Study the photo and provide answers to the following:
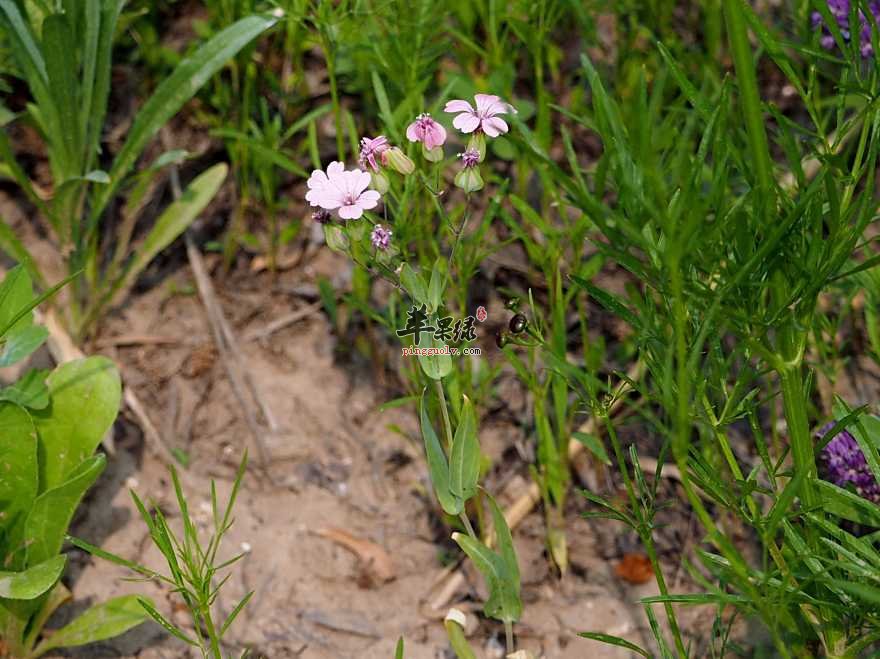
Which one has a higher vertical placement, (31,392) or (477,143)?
(477,143)

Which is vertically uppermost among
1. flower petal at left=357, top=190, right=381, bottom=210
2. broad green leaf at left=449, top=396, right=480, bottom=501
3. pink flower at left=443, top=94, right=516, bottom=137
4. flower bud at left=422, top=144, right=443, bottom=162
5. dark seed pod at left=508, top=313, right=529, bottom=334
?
pink flower at left=443, top=94, right=516, bottom=137

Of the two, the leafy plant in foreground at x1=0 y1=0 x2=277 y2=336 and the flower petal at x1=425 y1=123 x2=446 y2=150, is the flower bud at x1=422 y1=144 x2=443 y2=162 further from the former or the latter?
the leafy plant in foreground at x1=0 y1=0 x2=277 y2=336

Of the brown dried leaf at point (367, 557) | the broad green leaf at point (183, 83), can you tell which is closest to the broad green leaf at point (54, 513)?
the brown dried leaf at point (367, 557)

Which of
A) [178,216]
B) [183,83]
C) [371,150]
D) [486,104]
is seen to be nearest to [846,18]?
[486,104]

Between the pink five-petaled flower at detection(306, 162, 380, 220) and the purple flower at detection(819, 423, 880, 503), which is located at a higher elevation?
the pink five-petaled flower at detection(306, 162, 380, 220)

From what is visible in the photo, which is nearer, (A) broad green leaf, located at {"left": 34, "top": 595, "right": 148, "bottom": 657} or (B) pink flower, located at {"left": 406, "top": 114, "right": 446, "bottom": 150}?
→ (B) pink flower, located at {"left": 406, "top": 114, "right": 446, "bottom": 150}

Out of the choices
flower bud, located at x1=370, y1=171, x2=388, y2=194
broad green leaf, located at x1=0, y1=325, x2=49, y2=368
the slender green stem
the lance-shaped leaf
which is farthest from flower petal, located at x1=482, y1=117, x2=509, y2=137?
broad green leaf, located at x1=0, y1=325, x2=49, y2=368

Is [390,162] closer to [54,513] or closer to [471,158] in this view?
[471,158]
